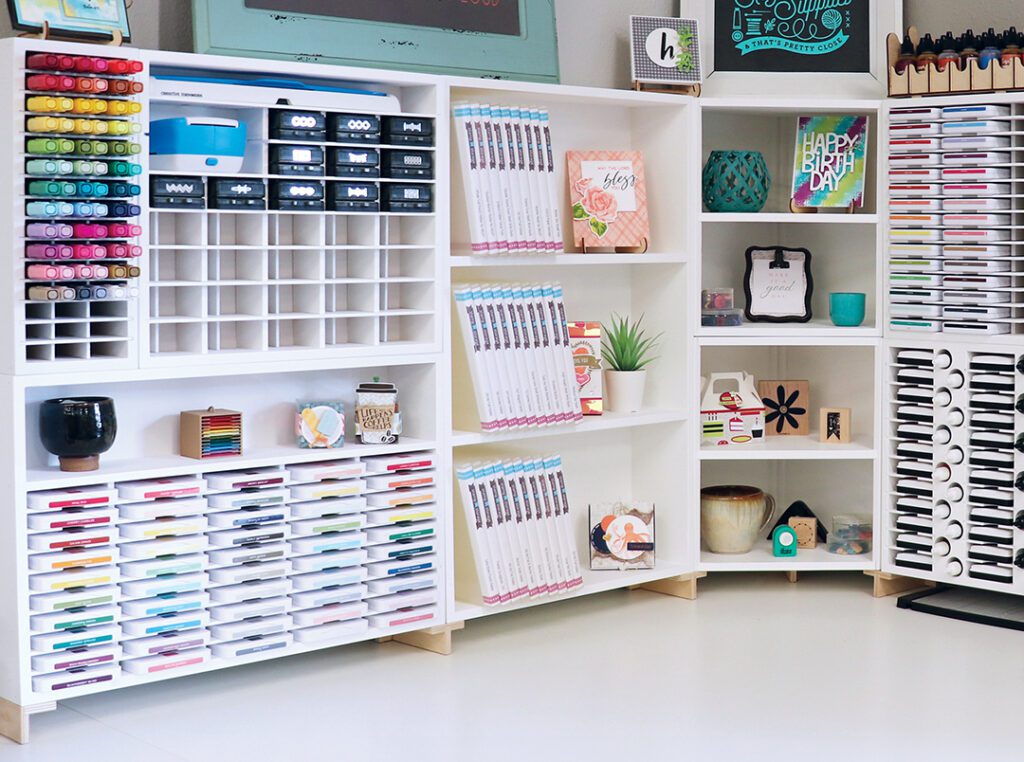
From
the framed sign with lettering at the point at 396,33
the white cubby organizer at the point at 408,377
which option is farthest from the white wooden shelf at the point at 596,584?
the framed sign with lettering at the point at 396,33

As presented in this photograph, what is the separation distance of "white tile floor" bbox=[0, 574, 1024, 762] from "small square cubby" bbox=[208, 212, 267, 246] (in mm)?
1066

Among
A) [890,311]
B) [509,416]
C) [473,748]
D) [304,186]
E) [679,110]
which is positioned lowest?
[473,748]

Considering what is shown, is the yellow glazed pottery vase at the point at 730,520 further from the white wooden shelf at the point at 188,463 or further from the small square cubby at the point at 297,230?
the small square cubby at the point at 297,230

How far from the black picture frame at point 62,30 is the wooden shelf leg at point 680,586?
86.6 inches

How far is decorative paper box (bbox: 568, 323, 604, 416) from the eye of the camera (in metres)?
4.09

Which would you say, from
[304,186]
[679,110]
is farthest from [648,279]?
[304,186]

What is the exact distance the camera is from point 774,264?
4492 millimetres

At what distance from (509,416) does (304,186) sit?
83cm

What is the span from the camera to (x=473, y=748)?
2971 millimetres

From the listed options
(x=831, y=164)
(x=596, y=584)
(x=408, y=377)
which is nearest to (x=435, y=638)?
(x=596, y=584)

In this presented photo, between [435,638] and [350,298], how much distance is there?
91 centimetres

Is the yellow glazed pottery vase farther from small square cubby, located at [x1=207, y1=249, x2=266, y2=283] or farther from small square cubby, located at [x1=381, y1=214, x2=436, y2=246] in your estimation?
small square cubby, located at [x1=207, y1=249, x2=266, y2=283]

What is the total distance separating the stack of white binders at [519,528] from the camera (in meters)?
3.73

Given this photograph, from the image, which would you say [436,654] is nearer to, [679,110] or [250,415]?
[250,415]
